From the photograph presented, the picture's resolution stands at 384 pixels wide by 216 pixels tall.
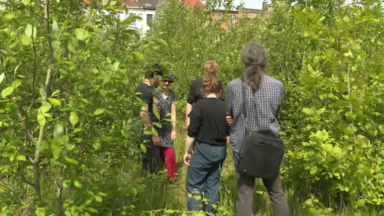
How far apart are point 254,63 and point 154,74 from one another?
830 millimetres

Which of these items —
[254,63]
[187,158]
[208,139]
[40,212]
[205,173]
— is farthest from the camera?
[187,158]

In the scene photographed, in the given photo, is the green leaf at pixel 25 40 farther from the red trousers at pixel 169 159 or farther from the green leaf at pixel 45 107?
the red trousers at pixel 169 159

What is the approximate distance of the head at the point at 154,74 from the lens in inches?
109

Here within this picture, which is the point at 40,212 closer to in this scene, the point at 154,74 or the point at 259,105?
the point at 154,74

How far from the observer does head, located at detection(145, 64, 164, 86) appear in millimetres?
2758

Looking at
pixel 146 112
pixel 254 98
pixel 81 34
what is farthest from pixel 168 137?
pixel 81 34

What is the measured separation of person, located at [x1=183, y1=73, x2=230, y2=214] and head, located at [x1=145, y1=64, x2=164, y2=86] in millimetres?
964

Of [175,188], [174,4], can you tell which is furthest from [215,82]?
[174,4]

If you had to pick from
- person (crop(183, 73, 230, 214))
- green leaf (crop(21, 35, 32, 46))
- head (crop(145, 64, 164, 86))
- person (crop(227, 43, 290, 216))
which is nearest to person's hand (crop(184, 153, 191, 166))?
person (crop(183, 73, 230, 214))

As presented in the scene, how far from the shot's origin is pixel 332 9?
18.4 ft

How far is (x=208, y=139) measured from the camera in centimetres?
381

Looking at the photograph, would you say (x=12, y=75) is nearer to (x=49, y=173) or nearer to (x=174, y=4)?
(x=49, y=173)

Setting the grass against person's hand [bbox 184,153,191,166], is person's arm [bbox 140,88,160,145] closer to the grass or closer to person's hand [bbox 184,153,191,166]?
the grass

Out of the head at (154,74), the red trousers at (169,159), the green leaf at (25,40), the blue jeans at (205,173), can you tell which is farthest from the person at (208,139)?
the green leaf at (25,40)
